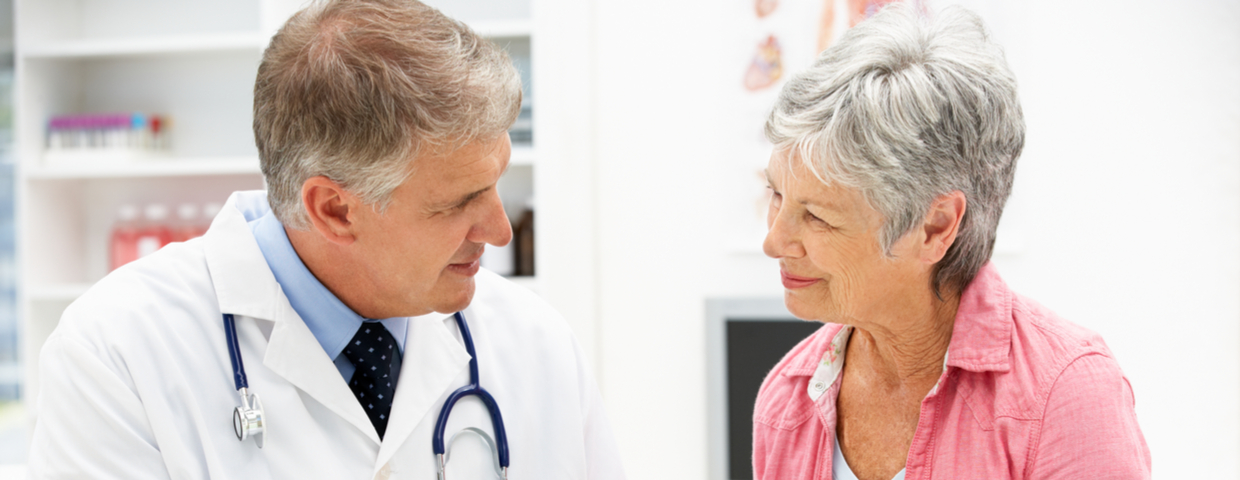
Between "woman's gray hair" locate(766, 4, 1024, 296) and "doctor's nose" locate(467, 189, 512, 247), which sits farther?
"doctor's nose" locate(467, 189, 512, 247)

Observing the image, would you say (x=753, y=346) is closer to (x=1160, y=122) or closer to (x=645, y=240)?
(x=645, y=240)

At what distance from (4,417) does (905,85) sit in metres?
3.76

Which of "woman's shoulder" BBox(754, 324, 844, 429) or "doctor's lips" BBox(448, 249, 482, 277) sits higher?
"doctor's lips" BBox(448, 249, 482, 277)

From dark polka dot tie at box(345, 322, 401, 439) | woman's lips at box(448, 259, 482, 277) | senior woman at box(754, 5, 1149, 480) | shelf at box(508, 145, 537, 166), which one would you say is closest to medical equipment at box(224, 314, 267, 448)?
dark polka dot tie at box(345, 322, 401, 439)

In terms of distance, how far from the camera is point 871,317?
3.53ft

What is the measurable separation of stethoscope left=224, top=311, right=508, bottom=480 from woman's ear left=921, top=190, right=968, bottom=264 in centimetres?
59

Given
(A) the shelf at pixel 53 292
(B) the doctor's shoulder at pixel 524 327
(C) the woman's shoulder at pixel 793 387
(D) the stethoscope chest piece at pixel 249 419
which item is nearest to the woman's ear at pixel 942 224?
(C) the woman's shoulder at pixel 793 387

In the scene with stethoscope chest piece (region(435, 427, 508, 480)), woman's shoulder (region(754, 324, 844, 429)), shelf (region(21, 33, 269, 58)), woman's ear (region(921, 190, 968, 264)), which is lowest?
stethoscope chest piece (region(435, 427, 508, 480))

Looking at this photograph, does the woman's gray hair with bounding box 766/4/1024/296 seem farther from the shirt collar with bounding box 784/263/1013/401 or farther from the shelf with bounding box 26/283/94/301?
the shelf with bounding box 26/283/94/301

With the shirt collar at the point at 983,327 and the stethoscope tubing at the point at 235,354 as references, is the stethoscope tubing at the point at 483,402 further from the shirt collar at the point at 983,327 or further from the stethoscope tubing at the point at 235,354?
the shirt collar at the point at 983,327

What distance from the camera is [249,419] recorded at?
96cm

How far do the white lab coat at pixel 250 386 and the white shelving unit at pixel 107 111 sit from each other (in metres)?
1.28

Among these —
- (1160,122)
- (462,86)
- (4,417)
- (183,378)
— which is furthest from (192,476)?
(4,417)

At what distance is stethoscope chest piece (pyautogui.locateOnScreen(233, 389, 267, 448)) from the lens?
0.96 metres
